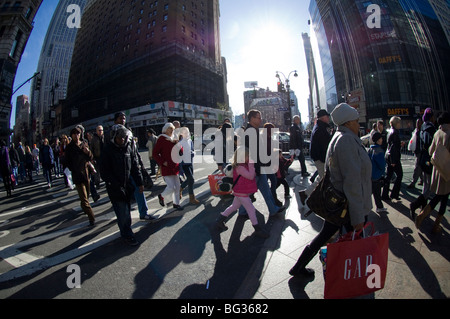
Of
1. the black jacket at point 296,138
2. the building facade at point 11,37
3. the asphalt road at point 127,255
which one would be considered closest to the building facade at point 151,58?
the building facade at point 11,37

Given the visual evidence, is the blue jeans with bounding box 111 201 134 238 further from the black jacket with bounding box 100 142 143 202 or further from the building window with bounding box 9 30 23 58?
the building window with bounding box 9 30 23 58

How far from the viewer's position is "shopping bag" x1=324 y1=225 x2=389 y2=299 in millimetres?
1708

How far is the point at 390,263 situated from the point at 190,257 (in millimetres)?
2485

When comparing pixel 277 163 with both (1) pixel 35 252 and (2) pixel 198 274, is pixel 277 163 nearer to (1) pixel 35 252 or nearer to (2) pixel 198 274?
(2) pixel 198 274

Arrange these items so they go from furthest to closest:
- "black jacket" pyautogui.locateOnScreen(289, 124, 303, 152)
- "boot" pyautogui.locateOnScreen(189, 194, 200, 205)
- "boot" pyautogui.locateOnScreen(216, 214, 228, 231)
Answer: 1. "black jacket" pyautogui.locateOnScreen(289, 124, 303, 152)
2. "boot" pyautogui.locateOnScreen(189, 194, 200, 205)
3. "boot" pyautogui.locateOnScreen(216, 214, 228, 231)

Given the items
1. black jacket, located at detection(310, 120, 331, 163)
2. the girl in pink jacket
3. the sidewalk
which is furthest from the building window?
the sidewalk

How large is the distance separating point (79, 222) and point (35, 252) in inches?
48.6

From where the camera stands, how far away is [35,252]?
320 centimetres

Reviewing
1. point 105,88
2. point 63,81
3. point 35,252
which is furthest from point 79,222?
point 63,81

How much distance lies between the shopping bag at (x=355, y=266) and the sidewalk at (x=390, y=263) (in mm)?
287

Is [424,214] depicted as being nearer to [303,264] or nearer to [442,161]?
[442,161]

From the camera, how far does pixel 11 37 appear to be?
24125mm

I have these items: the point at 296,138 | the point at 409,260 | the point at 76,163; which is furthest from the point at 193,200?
the point at 296,138

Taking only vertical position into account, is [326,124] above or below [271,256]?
above
